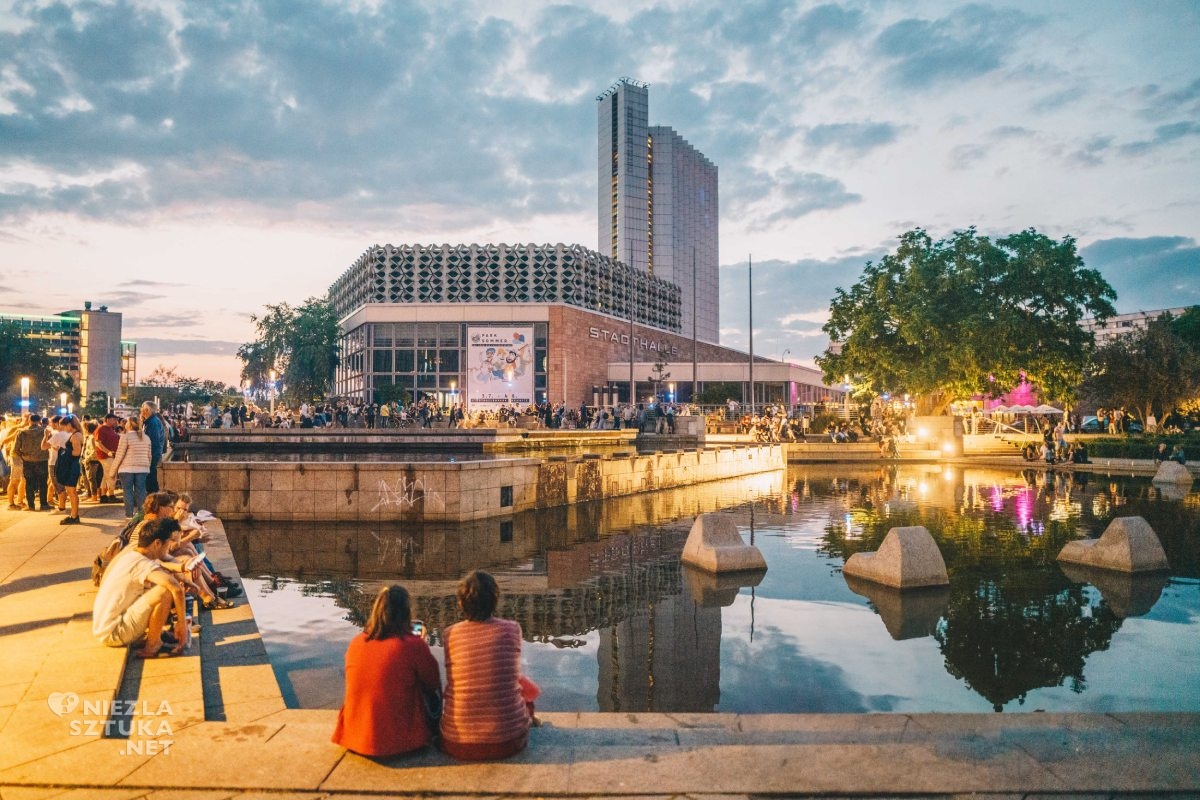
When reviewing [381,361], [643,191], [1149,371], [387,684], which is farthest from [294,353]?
[643,191]

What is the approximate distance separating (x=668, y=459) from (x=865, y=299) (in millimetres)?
24762

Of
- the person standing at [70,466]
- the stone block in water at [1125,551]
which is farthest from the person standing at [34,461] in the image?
the stone block in water at [1125,551]

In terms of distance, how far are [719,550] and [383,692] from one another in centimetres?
825

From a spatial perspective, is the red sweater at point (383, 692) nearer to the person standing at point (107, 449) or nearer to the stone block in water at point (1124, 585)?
the stone block in water at point (1124, 585)

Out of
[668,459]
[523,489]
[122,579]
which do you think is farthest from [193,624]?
[668,459]

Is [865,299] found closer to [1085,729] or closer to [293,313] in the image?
[1085,729]

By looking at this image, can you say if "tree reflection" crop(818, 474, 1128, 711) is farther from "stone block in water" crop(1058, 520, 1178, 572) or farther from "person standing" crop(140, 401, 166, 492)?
"person standing" crop(140, 401, 166, 492)

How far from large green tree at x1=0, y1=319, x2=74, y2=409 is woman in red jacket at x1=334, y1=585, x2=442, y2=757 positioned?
68236 mm

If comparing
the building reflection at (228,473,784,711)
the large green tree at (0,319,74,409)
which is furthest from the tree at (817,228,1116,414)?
the large green tree at (0,319,74,409)

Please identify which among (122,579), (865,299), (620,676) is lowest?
(620,676)

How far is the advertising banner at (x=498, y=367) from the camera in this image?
72688 mm

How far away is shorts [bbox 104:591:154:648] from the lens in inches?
248

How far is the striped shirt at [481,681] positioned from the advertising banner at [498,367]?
2688 inches

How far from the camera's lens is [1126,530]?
11.9 metres
